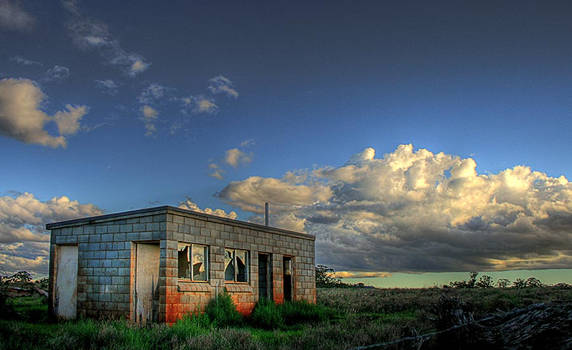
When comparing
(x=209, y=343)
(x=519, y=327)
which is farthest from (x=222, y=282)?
(x=519, y=327)

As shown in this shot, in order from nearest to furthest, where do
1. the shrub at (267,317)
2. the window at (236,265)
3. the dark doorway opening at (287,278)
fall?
the shrub at (267,317) → the window at (236,265) → the dark doorway opening at (287,278)

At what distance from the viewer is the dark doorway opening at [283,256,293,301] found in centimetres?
2045

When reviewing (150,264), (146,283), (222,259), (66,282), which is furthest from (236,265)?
(66,282)

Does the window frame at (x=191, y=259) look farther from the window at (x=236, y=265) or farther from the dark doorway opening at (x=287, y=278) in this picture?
the dark doorway opening at (x=287, y=278)

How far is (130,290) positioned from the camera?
1385cm

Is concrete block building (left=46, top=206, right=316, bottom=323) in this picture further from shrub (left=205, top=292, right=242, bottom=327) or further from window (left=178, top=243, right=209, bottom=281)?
shrub (left=205, top=292, right=242, bottom=327)

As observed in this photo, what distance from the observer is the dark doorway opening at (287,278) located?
2045 centimetres

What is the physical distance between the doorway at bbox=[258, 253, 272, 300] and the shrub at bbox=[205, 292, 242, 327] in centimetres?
321

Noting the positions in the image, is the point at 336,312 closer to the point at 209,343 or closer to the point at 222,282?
the point at 222,282

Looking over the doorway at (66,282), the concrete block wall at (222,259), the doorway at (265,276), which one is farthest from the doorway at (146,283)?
the doorway at (265,276)

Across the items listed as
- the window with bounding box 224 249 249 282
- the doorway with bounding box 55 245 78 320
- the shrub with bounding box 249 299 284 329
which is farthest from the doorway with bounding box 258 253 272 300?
the doorway with bounding box 55 245 78 320

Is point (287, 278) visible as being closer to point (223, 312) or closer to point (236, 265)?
point (236, 265)

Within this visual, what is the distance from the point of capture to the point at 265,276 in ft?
62.6

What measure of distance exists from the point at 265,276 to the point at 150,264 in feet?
19.1
